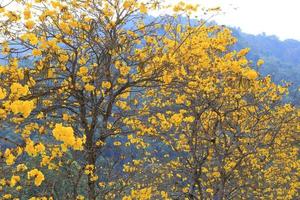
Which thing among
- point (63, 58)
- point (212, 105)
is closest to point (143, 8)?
point (63, 58)

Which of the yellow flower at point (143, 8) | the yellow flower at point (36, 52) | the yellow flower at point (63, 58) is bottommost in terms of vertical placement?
the yellow flower at point (36, 52)

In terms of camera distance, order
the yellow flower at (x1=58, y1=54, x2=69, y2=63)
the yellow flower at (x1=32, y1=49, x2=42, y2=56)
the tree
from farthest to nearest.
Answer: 1. the tree
2. the yellow flower at (x1=58, y1=54, x2=69, y2=63)
3. the yellow flower at (x1=32, y1=49, x2=42, y2=56)

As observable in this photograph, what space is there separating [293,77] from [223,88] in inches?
3233

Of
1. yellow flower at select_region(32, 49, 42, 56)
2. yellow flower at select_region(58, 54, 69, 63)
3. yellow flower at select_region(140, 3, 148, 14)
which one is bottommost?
yellow flower at select_region(32, 49, 42, 56)

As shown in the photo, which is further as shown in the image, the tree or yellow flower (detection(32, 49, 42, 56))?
the tree

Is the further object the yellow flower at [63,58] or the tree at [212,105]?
the tree at [212,105]

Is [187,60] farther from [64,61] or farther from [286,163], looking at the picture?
[286,163]

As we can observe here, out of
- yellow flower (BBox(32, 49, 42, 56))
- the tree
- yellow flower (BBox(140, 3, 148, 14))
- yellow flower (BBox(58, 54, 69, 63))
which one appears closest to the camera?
yellow flower (BBox(32, 49, 42, 56))

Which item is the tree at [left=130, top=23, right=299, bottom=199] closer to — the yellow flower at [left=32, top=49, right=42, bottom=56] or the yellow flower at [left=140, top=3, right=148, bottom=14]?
the yellow flower at [left=140, top=3, right=148, bottom=14]

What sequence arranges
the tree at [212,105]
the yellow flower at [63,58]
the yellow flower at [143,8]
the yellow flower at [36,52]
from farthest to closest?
the tree at [212,105]
the yellow flower at [143,8]
the yellow flower at [63,58]
the yellow flower at [36,52]

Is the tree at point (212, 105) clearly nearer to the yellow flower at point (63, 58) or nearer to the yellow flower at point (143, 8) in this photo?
the yellow flower at point (143, 8)

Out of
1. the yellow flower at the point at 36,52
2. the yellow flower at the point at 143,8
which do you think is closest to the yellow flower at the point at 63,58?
the yellow flower at the point at 36,52

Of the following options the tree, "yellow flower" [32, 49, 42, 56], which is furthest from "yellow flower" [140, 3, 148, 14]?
"yellow flower" [32, 49, 42, 56]

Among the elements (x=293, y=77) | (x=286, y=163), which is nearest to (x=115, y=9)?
(x=286, y=163)
